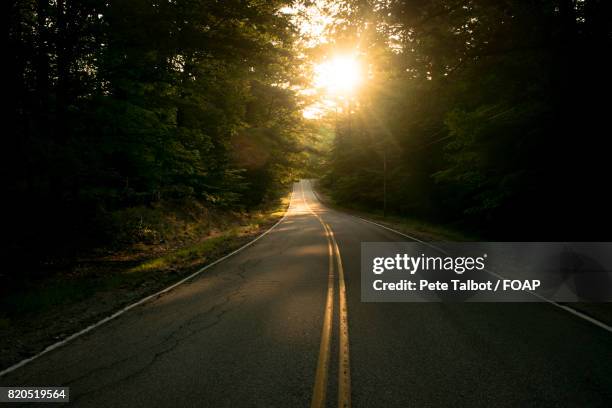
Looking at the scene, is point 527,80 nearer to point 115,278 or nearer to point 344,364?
point 344,364

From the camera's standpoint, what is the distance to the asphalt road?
4.18 metres

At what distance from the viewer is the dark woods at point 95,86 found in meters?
9.33

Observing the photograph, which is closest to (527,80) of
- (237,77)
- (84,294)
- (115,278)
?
(237,77)

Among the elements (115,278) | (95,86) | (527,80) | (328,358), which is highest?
(527,80)

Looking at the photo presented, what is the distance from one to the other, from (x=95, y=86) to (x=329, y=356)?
10.7 meters

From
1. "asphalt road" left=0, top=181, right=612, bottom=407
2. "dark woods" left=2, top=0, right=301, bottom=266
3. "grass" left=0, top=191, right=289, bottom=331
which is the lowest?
"grass" left=0, top=191, right=289, bottom=331

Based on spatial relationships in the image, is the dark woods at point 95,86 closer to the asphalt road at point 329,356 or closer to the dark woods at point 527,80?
the dark woods at point 527,80

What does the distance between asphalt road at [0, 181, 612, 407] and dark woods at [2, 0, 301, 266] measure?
4822mm

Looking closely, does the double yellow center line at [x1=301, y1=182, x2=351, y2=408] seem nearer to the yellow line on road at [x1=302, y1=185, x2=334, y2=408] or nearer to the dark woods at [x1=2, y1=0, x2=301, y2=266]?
the yellow line on road at [x1=302, y1=185, x2=334, y2=408]

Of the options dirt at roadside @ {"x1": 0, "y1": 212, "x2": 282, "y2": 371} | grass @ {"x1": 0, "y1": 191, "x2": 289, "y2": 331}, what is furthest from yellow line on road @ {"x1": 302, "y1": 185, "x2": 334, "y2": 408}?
grass @ {"x1": 0, "y1": 191, "x2": 289, "y2": 331}

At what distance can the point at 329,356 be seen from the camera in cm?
516

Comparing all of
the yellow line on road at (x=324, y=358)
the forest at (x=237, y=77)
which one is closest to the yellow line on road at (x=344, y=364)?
the yellow line on road at (x=324, y=358)

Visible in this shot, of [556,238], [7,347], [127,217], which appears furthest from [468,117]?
[7,347]

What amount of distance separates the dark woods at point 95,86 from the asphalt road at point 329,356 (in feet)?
15.8
